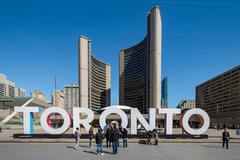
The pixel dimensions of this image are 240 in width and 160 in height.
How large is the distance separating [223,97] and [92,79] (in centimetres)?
8984

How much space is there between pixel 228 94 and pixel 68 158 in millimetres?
127265

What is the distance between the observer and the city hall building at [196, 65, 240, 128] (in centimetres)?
9684

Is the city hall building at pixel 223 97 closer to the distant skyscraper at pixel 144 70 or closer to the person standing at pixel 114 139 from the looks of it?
the distant skyscraper at pixel 144 70

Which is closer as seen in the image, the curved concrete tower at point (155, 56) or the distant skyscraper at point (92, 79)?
the curved concrete tower at point (155, 56)

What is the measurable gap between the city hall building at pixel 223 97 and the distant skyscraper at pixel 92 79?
73.8 m

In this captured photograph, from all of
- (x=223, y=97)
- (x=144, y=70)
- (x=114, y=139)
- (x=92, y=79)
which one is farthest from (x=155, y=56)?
(x=114, y=139)

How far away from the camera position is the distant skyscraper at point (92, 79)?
447ft

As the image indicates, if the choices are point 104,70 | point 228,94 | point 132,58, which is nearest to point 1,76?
point 104,70

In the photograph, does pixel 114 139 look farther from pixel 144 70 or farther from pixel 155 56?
pixel 144 70

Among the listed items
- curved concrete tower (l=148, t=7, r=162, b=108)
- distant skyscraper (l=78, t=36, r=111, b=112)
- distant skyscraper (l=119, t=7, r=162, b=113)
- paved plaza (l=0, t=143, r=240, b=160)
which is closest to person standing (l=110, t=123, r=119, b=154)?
paved plaza (l=0, t=143, r=240, b=160)

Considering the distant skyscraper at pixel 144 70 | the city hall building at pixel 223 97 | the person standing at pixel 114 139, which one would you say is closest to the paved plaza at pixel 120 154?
the person standing at pixel 114 139

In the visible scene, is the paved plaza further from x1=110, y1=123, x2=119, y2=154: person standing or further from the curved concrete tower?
the curved concrete tower

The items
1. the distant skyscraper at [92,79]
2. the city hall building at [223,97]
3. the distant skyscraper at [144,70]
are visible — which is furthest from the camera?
the distant skyscraper at [92,79]

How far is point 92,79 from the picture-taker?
551 feet
